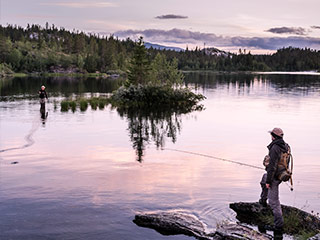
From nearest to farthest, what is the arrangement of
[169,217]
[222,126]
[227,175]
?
[169,217]
[227,175]
[222,126]

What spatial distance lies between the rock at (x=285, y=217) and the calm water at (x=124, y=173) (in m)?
0.49

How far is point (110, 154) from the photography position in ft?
75.4

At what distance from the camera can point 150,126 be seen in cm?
3378

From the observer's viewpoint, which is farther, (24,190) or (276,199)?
(24,190)

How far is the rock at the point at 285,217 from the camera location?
1198cm

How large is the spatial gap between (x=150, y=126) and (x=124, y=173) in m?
15.3

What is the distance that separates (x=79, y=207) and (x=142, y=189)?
10.4ft

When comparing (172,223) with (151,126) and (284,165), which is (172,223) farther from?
(151,126)

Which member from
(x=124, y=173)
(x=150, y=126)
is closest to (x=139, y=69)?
(x=150, y=126)

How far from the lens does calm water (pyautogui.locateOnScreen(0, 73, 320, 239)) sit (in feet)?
42.5

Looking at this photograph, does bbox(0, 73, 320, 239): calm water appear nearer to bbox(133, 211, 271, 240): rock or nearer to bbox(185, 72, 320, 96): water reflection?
bbox(133, 211, 271, 240): rock

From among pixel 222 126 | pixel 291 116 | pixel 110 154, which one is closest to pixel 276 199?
pixel 110 154

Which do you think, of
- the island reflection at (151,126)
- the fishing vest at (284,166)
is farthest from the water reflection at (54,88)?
the fishing vest at (284,166)

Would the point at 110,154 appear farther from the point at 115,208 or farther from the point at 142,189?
the point at 115,208
